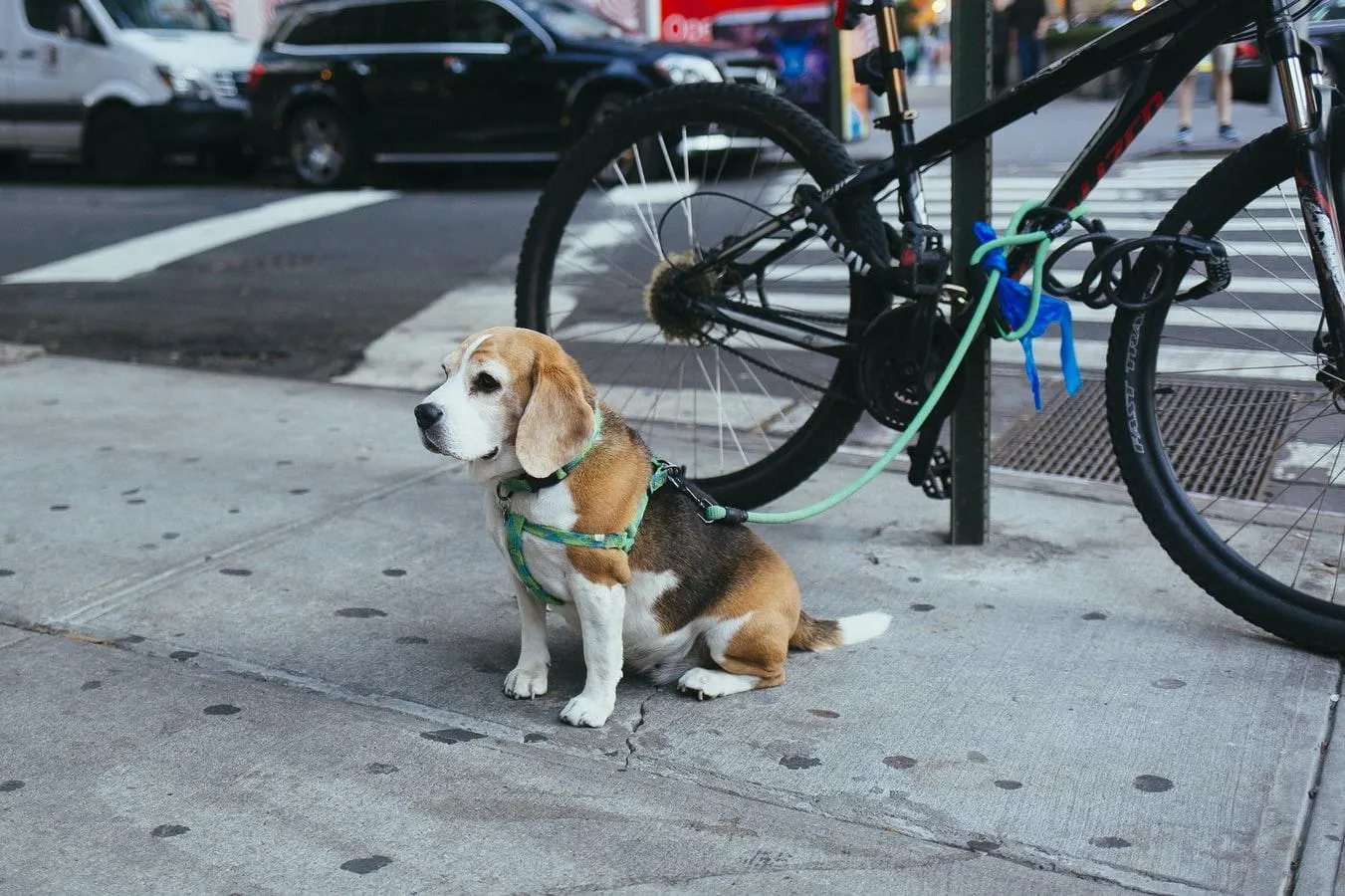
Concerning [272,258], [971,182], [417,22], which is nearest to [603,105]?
[417,22]

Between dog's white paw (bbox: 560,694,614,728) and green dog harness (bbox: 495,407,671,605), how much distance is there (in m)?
0.22

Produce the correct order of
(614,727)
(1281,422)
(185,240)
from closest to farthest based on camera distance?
(614,727) < (1281,422) < (185,240)

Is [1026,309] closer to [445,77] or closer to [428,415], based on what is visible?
[428,415]

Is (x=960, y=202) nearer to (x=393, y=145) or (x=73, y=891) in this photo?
(x=73, y=891)

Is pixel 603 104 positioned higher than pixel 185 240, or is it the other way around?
pixel 603 104

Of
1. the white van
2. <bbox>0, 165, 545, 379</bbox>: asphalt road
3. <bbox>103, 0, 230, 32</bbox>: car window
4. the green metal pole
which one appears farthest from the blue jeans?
the green metal pole

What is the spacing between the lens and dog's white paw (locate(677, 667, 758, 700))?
3355 mm

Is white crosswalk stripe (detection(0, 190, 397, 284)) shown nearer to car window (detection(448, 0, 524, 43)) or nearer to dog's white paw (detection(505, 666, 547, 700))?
car window (detection(448, 0, 524, 43))

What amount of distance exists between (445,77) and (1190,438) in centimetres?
993

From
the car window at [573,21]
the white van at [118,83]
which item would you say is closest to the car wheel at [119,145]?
the white van at [118,83]

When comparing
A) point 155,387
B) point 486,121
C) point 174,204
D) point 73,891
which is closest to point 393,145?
point 486,121

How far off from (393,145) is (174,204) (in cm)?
213

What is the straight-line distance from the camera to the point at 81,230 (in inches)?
447

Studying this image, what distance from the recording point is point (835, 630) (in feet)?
11.8
